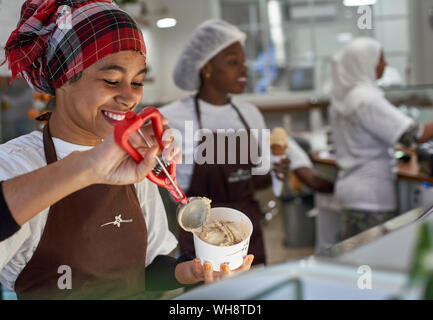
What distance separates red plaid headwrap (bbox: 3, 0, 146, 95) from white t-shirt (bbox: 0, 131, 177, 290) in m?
0.07

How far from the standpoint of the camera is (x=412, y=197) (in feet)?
6.41

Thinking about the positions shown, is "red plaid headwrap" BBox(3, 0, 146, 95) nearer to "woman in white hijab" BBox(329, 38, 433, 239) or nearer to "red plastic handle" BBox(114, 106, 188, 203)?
"red plastic handle" BBox(114, 106, 188, 203)

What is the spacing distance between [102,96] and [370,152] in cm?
153

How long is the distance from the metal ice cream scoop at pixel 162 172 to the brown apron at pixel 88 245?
0.05 metres

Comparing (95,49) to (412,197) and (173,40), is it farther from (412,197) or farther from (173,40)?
(412,197)

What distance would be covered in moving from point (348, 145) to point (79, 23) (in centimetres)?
158

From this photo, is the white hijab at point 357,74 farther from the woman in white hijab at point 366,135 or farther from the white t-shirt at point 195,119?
the white t-shirt at point 195,119

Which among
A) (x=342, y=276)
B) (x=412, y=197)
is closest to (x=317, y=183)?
(x=412, y=197)

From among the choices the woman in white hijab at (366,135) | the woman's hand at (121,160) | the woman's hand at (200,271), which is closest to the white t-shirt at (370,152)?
the woman in white hijab at (366,135)

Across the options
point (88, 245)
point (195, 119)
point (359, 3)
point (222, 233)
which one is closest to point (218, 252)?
point (222, 233)

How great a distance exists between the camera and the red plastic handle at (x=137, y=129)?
1.41 ft

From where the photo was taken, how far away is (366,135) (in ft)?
5.98

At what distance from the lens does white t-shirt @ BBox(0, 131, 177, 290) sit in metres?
0.48

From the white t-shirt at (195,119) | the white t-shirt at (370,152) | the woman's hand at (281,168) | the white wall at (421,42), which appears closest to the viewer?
the white t-shirt at (195,119)
